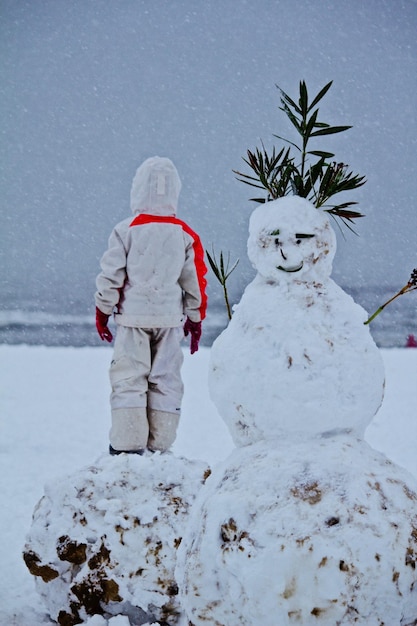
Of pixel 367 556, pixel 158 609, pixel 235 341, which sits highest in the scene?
pixel 235 341

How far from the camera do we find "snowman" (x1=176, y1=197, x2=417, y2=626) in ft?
6.03

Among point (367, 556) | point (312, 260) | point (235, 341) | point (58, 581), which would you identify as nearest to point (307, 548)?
point (367, 556)

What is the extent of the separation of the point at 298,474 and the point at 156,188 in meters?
3.28

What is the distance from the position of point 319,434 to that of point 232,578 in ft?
1.61

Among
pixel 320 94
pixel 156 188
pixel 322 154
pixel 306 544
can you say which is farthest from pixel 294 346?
pixel 156 188

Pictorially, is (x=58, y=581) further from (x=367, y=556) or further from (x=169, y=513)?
(x=367, y=556)

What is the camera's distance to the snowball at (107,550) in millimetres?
2666

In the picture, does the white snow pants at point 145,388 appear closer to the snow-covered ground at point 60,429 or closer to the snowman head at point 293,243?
the snow-covered ground at point 60,429

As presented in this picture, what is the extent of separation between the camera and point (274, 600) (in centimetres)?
184

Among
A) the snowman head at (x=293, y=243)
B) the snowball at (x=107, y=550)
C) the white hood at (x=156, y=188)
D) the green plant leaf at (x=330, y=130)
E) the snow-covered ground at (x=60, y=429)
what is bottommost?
the snow-covered ground at (x=60, y=429)

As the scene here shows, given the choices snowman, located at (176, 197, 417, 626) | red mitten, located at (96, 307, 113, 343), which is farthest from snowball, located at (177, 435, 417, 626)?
red mitten, located at (96, 307, 113, 343)

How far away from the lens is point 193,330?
5.19 meters

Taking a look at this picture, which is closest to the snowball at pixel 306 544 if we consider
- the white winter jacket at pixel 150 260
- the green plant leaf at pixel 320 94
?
the green plant leaf at pixel 320 94

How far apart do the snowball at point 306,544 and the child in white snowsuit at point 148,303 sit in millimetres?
2766
